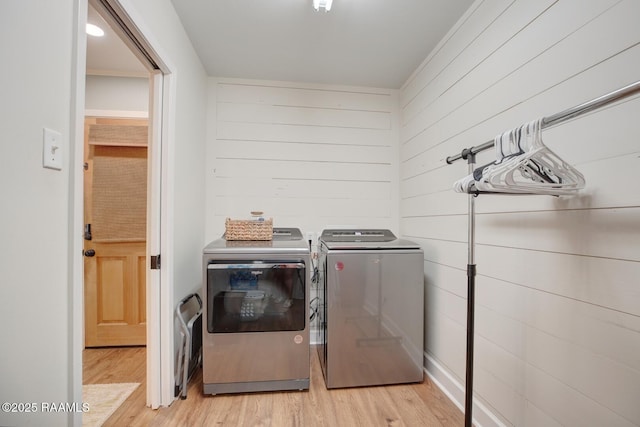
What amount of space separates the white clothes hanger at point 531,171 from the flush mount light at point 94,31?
263 cm

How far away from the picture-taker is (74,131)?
87 cm

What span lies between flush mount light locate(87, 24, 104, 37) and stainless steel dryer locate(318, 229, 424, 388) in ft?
7.38

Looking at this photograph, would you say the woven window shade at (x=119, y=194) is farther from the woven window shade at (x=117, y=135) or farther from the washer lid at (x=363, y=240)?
the washer lid at (x=363, y=240)

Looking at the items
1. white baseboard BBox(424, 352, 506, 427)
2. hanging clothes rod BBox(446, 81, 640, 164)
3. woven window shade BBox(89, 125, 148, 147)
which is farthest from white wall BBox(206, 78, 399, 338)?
hanging clothes rod BBox(446, 81, 640, 164)

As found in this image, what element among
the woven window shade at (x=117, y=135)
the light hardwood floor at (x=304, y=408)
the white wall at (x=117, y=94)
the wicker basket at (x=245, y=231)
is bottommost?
the light hardwood floor at (x=304, y=408)

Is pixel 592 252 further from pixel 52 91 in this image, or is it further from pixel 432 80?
pixel 52 91

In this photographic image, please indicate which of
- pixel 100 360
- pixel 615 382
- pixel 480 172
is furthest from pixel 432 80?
pixel 100 360

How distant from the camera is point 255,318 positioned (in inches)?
70.0

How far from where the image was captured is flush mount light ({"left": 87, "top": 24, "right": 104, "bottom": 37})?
6.18ft

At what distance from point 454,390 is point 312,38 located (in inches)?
102

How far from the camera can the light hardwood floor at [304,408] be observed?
5.14 ft

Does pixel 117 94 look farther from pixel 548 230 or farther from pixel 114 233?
pixel 548 230

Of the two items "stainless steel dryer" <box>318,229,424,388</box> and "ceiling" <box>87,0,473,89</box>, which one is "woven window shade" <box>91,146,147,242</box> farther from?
"stainless steel dryer" <box>318,229,424,388</box>

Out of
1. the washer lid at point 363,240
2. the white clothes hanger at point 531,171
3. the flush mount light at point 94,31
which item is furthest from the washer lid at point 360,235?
the flush mount light at point 94,31
